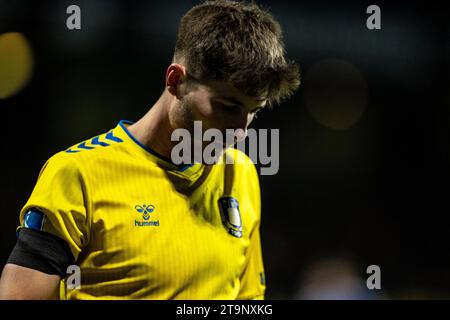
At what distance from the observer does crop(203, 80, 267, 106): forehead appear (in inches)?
50.0

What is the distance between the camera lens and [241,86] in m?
1.26

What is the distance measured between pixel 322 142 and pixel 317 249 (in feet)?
2.24

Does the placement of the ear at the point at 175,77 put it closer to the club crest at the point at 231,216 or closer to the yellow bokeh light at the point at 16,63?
the club crest at the point at 231,216

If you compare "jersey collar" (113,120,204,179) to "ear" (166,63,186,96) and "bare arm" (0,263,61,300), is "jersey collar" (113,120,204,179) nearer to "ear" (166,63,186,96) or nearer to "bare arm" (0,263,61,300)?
"ear" (166,63,186,96)

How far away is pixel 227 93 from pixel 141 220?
33 cm

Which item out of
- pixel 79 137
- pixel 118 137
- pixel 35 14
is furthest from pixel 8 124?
pixel 118 137

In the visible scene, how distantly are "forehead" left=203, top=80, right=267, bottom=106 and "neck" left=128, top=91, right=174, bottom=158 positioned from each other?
0.11m

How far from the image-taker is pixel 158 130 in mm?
1348

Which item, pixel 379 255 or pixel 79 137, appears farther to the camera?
pixel 379 255

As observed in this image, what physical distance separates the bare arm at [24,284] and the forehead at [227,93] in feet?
1.65

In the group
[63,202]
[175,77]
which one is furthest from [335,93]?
[63,202]

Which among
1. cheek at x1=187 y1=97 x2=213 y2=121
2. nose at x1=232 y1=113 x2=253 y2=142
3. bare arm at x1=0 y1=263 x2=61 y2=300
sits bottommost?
bare arm at x1=0 y1=263 x2=61 y2=300

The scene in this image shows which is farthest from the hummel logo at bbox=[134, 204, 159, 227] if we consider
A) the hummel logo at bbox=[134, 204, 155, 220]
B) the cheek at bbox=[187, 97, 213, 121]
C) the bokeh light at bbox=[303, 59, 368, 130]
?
the bokeh light at bbox=[303, 59, 368, 130]
